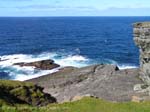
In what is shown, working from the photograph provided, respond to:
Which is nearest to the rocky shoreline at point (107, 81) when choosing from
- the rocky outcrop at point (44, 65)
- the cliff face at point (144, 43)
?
the cliff face at point (144, 43)

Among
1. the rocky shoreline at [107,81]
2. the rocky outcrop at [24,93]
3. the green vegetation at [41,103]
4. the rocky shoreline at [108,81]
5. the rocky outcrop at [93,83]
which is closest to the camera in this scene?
the green vegetation at [41,103]

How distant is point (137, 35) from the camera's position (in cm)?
6312

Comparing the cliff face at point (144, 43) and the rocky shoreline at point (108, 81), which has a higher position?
the cliff face at point (144, 43)

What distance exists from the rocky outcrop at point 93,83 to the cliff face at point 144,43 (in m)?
2.39

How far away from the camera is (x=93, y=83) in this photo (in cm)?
6600

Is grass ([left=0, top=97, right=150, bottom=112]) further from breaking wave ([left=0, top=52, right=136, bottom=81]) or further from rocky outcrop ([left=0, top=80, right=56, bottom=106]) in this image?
breaking wave ([left=0, top=52, right=136, bottom=81])

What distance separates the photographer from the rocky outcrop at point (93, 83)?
5912 centimetres

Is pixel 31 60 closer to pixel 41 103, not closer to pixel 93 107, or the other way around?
pixel 41 103

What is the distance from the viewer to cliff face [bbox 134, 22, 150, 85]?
61250 mm

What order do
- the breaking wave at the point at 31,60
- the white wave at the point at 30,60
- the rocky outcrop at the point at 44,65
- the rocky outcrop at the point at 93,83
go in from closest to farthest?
the rocky outcrop at the point at 93,83 < the breaking wave at the point at 31,60 < the white wave at the point at 30,60 < the rocky outcrop at the point at 44,65

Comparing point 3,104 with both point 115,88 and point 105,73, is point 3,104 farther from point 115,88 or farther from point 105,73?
point 105,73

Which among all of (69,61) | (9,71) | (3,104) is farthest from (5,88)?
(69,61)

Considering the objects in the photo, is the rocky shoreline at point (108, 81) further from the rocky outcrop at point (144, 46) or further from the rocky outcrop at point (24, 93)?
the rocky outcrop at point (24, 93)

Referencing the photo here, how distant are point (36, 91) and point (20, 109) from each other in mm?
12361
